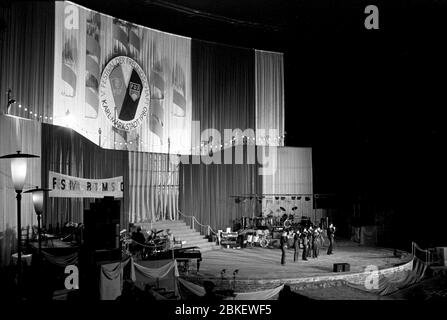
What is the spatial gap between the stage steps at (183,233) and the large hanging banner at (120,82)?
3277 mm

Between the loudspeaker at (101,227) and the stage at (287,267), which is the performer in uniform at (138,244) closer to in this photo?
the stage at (287,267)

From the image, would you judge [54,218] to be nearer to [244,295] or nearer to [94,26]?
[94,26]

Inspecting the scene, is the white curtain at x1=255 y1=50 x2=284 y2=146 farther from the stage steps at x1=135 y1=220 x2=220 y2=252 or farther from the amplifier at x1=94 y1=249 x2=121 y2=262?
the amplifier at x1=94 y1=249 x2=121 y2=262

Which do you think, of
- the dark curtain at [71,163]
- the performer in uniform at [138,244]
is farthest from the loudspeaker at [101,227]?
the dark curtain at [71,163]

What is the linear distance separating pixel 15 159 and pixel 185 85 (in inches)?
632

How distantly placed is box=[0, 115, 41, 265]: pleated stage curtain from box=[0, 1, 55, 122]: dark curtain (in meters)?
0.97

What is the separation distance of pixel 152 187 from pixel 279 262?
719 centimetres

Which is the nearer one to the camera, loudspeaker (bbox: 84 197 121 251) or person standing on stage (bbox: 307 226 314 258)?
loudspeaker (bbox: 84 197 121 251)

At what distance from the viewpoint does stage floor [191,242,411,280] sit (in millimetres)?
13492

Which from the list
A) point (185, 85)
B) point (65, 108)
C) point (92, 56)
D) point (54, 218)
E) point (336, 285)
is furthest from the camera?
point (185, 85)

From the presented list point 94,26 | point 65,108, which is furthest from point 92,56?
point 65,108

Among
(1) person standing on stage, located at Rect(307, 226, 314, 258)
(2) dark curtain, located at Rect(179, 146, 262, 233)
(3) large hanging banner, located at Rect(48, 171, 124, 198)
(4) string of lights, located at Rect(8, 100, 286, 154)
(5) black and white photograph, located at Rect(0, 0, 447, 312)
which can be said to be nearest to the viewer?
(5) black and white photograph, located at Rect(0, 0, 447, 312)

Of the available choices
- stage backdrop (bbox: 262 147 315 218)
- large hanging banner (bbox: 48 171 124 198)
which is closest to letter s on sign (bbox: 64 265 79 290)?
large hanging banner (bbox: 48 171 124 198)

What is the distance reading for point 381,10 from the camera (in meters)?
16.3
